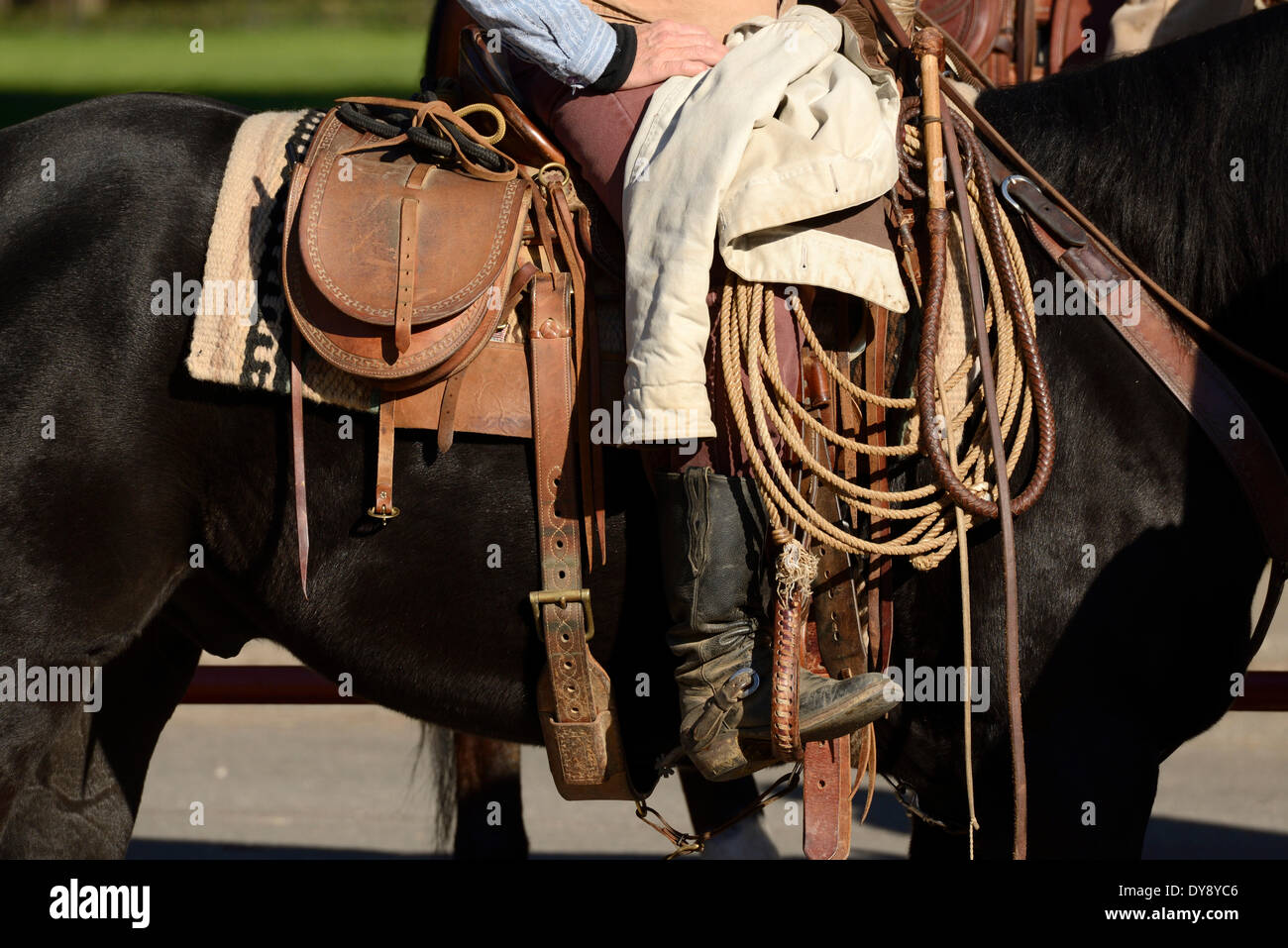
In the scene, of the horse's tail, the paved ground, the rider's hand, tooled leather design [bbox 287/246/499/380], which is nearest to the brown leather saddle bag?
tooled leather design [bbox 287/246/499/380]

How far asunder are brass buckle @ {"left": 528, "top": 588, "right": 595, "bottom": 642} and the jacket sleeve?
897 millimetres

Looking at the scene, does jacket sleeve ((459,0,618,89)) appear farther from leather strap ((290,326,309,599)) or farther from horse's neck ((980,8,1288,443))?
horse's neck ((980,8,1288,443))

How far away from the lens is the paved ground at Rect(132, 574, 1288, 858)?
4672 mm

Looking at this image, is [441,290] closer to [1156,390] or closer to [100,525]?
[100,525]

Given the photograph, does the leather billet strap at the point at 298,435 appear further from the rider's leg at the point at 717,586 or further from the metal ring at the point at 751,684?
the metal ring at the point at 751,684

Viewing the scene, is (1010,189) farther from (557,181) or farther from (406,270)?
(406,270)

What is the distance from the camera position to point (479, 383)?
7.66 ft

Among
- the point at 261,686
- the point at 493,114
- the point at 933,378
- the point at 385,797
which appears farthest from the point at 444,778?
the point at 933,378

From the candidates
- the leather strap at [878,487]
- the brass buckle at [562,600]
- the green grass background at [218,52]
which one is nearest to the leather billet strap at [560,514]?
the brass buckle at [562,600]

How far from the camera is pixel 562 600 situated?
2.33m

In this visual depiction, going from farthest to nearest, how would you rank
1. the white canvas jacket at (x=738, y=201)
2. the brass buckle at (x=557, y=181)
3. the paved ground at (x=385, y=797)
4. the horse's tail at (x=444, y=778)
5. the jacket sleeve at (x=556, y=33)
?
1. the paved ground at (x=385, y=797)
2. the horse's tail at (x=444, y=778)
3. the brass buckle at (x=557, y=181)
4. the jacket sleeve at (x=556, y=33)
5. the white canvas jacket at (x=738, y=201)

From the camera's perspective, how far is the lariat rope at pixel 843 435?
2215 mm
